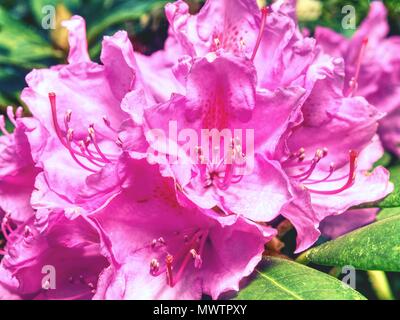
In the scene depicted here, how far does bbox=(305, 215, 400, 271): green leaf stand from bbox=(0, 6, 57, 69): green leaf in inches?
39.0

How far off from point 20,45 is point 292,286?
112 cm

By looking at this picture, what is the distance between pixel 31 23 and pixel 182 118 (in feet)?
3.76

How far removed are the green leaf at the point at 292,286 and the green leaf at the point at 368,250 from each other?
0.04 meters

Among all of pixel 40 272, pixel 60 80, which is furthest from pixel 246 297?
pixel 60 80

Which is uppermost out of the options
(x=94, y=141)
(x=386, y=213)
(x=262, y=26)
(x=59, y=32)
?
(x=262, y=26)

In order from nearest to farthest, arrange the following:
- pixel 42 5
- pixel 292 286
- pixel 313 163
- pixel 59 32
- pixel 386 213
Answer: pixel 292 286, pixel 313 163, pixel 386 213, pixel 59 32, pixel 42 5

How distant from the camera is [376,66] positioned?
1.37 meters

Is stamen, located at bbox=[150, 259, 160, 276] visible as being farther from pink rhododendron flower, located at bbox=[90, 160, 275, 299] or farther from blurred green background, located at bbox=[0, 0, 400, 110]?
blurred green background, located at bbox=[0, 0, 400, 110]

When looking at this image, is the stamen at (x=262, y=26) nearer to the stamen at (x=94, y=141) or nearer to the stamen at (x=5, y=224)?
the stamen at (x=94, y=141)

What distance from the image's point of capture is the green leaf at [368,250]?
0.85 meters

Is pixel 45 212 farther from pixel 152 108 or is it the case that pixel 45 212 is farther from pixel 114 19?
pixel 114 19

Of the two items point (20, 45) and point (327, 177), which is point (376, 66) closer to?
point (327, 177)

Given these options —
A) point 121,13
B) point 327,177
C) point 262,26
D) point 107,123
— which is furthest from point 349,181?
point 121,13

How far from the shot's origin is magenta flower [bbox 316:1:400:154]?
1354 millimetres
